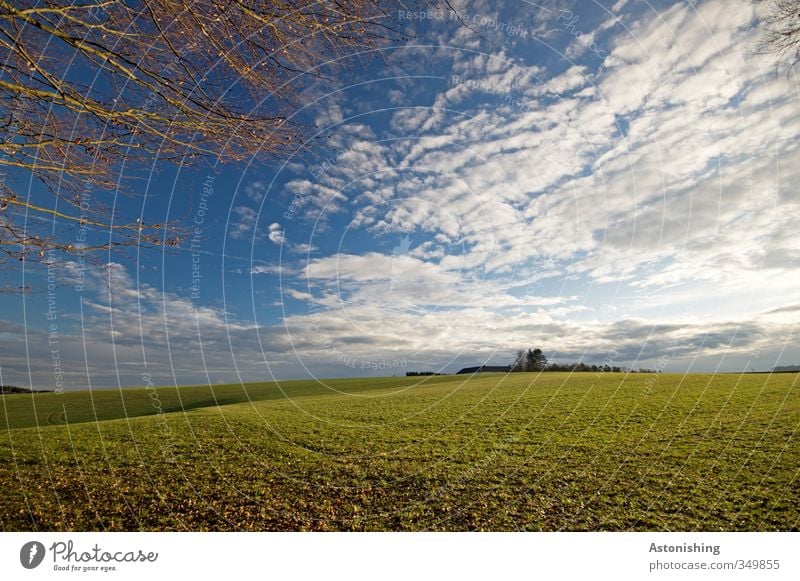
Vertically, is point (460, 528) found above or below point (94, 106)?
below

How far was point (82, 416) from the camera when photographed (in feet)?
104

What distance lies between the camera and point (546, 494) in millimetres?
9656

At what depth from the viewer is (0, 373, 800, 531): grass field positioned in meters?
8.39

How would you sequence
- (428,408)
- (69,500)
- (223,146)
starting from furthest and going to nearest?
(428,408) < (69,500) < (223,146)

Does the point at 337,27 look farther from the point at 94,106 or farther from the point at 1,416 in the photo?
the point at 1,416

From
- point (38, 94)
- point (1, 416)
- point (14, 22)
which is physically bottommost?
point (1, 416)

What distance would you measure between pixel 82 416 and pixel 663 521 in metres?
38.5

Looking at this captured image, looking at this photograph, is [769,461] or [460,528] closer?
[460,528]

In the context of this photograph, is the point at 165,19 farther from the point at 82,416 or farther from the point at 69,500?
the point at 82,416

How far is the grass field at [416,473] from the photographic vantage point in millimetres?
8391

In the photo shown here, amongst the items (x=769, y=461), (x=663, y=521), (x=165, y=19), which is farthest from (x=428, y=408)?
(x=165, y=19)

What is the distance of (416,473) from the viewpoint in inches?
446

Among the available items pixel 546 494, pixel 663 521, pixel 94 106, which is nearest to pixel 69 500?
pixel 94 106

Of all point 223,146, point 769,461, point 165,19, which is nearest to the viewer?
point 165,19
